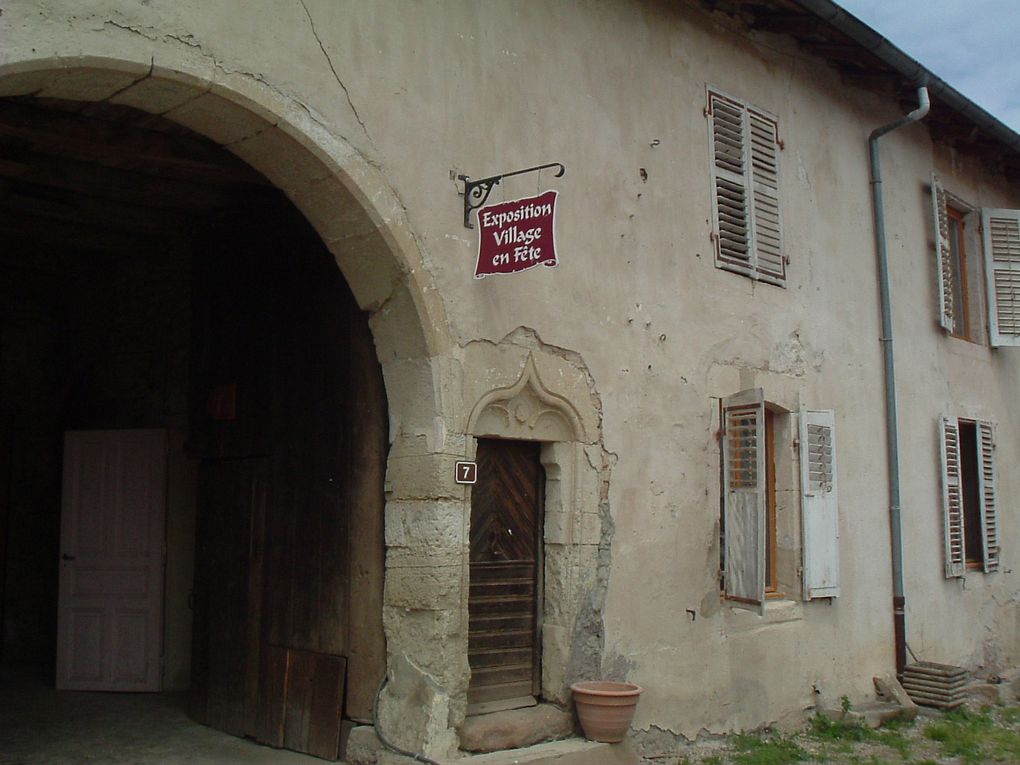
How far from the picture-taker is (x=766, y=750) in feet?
22.5

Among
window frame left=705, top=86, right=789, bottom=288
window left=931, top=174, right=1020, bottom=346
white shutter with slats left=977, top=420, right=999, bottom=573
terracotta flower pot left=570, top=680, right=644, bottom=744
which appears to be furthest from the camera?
window left=931, top=174, right=1020, bottom=346

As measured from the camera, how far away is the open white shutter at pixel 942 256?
32.4 feet

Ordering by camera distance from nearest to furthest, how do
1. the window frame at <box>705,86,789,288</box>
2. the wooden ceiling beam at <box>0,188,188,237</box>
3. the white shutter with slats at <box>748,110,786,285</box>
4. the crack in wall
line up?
1. the crack in wall
2. the wooden ceiling beam at <box>0,188,188,237</box>
3. the window frame at <box>705,86,789,288</box>
4. the white shutter with slats at <box>748,110,786,285</box>

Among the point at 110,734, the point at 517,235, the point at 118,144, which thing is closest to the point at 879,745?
the point at 517,235

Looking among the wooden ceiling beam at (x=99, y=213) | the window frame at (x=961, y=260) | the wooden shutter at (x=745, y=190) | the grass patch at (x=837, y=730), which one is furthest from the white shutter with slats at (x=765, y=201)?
the wooden ceiling beam at (x=99, y=213)

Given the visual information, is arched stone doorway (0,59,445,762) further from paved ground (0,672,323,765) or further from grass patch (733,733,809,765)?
grass patch (733,733,809,765)

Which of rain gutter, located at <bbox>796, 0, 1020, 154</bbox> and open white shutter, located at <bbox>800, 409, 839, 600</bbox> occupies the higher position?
rain gutter, located at <bbox>796, 0, 1020, 154</bbox>

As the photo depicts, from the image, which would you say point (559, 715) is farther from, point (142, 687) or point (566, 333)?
point (142, 687)

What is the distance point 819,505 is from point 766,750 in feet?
6.26

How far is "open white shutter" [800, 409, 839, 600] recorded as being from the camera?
7.84 m

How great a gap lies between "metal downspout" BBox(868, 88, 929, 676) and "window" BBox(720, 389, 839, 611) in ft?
3.32

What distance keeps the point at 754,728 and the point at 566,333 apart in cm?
307

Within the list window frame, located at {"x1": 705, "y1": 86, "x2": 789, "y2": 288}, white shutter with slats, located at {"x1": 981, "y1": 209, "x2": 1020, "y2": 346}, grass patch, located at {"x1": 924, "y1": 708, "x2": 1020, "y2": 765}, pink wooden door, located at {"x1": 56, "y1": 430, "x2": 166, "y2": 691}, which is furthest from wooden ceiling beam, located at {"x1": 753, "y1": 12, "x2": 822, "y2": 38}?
pink wooden door, located at {"x1": 56, "y1": 430, "x2": 166, "y2": 691}

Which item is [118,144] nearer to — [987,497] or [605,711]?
[605,711]
